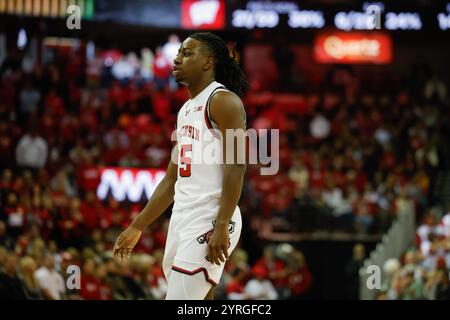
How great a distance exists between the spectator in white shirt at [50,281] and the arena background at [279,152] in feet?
0.24

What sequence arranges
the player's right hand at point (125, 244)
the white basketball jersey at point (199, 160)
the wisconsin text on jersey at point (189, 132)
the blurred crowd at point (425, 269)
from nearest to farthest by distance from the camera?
the white basketball jersey at point (199, 160) → the wisconsin text on jersey at point (189, 132) → the player's right hand at point (125, 244) → the blurred crowd at point (425, 269)

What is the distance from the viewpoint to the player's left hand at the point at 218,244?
4711mm

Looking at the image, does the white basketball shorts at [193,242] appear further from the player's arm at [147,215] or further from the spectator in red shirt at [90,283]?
the spectator in red shirt at [90,283]

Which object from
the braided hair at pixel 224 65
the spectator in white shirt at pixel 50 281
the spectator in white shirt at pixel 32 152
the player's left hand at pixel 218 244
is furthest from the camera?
the spectator in white shirt at pixel 32 152

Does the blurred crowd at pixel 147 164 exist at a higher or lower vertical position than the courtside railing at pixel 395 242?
higher

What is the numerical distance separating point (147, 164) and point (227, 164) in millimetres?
11851

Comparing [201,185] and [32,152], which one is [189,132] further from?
[32,152]

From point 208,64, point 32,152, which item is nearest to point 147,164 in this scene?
point 32,152

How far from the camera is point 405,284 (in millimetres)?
11125

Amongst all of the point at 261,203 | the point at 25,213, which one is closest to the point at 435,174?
the point at 261,203

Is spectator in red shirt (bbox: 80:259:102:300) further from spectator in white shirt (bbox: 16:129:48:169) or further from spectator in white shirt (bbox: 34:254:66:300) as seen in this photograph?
spectator in white shirt (bbox: 16:129:48:169)

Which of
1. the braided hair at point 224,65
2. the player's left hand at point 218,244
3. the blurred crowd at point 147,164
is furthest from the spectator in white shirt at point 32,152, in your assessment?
the player's left hand at point 218,244

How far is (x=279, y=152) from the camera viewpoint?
59.0ft

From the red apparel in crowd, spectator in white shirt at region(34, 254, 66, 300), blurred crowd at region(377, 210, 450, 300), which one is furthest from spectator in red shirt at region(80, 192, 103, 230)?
blurred crowd at region(377, 210, 450, 300)
